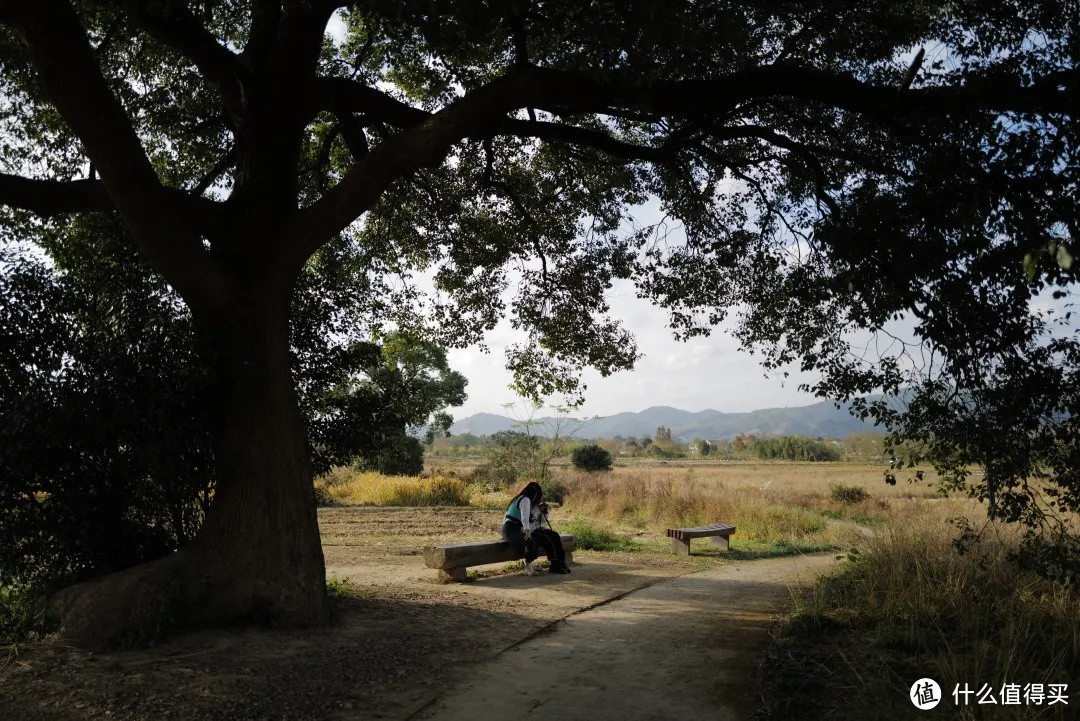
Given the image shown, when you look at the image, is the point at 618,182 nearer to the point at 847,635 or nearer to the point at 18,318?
the point at 847,635

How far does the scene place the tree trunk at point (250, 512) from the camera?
713 cm

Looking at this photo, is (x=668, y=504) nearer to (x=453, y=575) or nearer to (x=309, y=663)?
(x=453, y=575)

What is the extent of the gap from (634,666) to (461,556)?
468 cm

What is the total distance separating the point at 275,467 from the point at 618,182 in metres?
7.37

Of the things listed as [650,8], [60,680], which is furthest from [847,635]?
[60,680]

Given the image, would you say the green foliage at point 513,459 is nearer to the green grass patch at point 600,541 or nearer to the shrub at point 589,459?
the green grass patch at point 600,541

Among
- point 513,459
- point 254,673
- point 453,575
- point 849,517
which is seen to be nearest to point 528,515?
point 453,575

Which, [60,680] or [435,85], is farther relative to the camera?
[435,85]

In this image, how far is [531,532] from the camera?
1159cm

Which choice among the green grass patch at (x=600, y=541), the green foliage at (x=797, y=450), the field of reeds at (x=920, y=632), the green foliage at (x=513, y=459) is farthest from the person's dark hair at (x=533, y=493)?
the green foliage at (x=797, y=450)

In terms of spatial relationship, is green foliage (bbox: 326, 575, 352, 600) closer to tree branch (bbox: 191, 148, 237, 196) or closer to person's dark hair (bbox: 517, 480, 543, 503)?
person's dark hair (bbox: 517, 480, 543, 503)

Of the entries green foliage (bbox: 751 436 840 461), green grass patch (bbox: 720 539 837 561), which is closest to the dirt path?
green grass patch (bbox: 720 539 837 561)

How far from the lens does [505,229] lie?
1314cm

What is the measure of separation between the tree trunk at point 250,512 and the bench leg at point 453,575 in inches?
131
